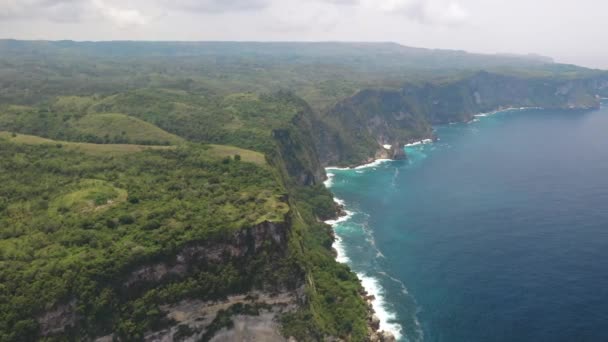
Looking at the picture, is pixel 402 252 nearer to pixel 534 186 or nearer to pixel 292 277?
pixel 292 277

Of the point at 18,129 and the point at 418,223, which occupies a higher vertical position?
the point at 18,129

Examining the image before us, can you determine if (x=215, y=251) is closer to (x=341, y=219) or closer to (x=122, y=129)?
(x=341, y=219)

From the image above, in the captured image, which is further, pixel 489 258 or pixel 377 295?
pixel 489 258

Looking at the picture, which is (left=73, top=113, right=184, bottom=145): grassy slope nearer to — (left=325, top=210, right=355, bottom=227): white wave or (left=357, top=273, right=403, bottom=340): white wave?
(left=325, top=210, right=355, bottom=227): white wave

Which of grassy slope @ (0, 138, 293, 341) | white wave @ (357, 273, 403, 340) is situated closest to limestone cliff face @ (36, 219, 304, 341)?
grassy slope @ (0, 138, 293, 341)

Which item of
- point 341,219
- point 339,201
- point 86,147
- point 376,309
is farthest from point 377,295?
point 86,147

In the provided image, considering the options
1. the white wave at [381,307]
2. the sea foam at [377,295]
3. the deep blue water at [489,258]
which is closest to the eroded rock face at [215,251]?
the white wave at [381,307]

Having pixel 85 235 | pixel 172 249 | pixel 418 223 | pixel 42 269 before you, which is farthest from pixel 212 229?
pixel 418 223
